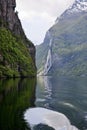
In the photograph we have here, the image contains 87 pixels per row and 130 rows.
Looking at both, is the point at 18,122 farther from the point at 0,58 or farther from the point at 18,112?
the point at 0,58

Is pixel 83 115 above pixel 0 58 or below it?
below

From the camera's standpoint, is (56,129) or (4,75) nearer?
(56,129)

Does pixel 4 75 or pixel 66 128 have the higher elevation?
pixel 4 75

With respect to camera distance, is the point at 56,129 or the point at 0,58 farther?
the point at 0,58

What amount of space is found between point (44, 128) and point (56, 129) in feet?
5.14

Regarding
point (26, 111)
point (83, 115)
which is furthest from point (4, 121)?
point (83, 115)

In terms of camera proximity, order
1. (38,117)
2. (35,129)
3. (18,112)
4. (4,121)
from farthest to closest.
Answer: (18,112), (38,117), (4,121), (35,129)

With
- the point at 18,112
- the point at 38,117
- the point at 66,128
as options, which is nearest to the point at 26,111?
the point at 18,112

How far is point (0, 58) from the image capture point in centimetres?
18862

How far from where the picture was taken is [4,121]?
4762 cm

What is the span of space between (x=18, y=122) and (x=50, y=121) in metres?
4.78

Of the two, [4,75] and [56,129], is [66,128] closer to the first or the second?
[56,129]

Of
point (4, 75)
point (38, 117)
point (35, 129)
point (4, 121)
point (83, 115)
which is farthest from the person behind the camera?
point (4, 75)

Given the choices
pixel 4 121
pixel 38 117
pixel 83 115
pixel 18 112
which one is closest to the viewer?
pixel 4 121
